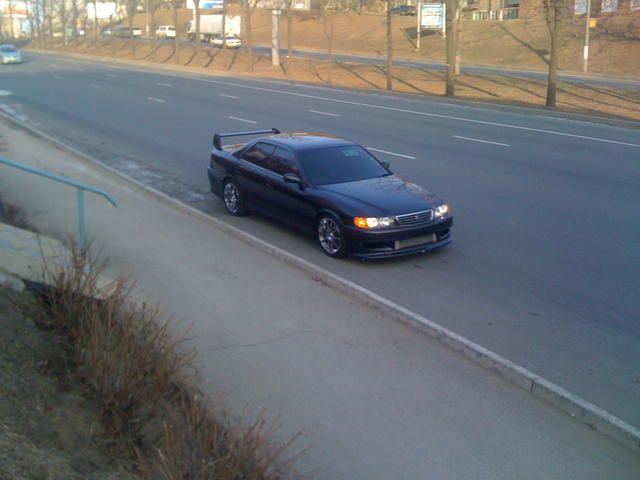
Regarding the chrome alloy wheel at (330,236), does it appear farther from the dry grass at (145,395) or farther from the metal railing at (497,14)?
the metal railing at (497,14)

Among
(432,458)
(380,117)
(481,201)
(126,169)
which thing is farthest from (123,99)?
(432,458)

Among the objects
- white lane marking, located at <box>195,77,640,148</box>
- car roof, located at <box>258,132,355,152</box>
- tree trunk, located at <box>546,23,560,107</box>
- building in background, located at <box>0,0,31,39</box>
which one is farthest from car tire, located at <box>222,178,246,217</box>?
building in background, located at <box>0,0,31,39</box>

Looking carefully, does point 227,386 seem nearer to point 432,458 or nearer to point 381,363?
point 381,363

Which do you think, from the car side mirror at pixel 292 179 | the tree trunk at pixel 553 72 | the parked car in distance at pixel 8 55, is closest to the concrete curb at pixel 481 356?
the car side mirror at pixel 292 179

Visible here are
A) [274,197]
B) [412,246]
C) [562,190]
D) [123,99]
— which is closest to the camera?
[412,246]

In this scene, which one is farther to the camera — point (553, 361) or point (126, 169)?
point (126, 169)

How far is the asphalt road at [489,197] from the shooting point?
25.4 ft

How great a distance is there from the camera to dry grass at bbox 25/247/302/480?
14.0 feet

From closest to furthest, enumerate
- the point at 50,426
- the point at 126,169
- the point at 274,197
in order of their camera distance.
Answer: the point at 50,426 → the point at 274,197 → the point at 126,169

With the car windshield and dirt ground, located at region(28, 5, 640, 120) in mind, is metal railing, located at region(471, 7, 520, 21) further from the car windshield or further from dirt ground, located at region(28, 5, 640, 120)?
the car windshield

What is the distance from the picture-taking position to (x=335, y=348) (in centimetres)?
723

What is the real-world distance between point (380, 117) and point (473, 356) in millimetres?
20598

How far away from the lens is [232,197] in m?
12.9

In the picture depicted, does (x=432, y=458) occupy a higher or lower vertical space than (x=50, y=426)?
Result: lower
